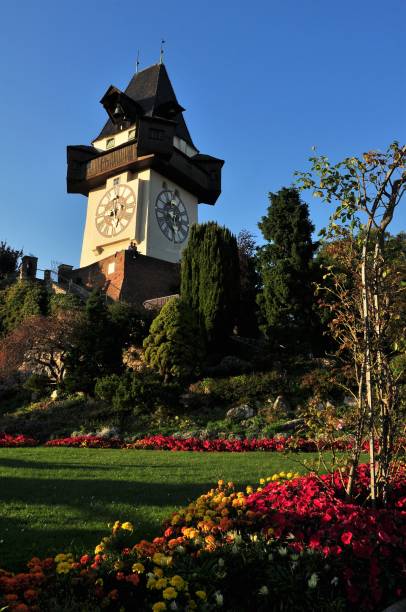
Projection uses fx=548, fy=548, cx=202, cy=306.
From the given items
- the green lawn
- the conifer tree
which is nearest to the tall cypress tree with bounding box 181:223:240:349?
the conifer tree

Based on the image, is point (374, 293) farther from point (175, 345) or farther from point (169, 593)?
point (175, 345)

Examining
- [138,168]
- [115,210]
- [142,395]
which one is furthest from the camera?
[115,210]

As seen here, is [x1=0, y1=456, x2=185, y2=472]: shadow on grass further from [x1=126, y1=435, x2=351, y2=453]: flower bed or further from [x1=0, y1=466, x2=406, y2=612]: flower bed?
[x1=0, y1=466, x2=406, y2=612]: flower bed

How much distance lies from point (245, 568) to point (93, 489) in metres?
3.59

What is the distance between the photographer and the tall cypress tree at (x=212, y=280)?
2173 cm

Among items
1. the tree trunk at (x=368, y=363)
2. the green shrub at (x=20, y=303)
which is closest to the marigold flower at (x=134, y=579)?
the tree trunk at (x=368, y=363)

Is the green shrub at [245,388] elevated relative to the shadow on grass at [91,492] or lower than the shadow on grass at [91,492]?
elevated

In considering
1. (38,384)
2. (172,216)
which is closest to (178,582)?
(38,384)

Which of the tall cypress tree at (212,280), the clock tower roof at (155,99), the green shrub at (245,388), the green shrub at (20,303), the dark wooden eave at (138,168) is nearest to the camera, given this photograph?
the green shrub at (245,388)

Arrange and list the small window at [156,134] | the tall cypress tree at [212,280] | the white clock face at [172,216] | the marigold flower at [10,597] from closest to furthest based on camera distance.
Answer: the marigold flower at [10,597] < the tall cypress tree at [212,280] < the small window at [156,134] < the white clock face at [172,216]

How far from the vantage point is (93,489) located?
23.0 feet

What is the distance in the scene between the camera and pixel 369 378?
531cm

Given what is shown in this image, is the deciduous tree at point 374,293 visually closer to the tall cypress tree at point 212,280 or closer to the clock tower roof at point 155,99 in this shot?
the tall cypress tree at point 212,280

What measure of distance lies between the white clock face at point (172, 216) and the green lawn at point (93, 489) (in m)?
23.4
